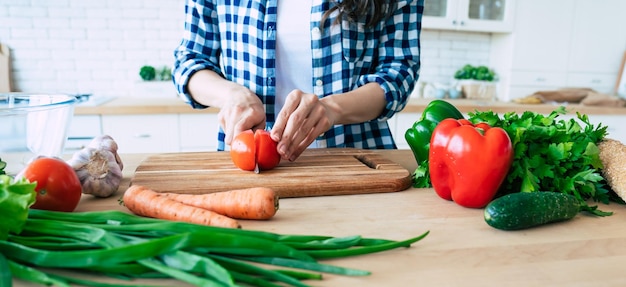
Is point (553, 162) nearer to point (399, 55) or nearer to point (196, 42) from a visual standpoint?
point (399, 55)

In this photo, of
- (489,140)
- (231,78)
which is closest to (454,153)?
(489,140)

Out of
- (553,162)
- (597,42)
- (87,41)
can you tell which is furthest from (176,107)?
(597,42)

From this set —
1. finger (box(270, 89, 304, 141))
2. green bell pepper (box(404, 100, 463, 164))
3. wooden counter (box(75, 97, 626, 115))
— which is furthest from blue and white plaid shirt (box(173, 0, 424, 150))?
wooden counter (box(75, 97, 626, 115))

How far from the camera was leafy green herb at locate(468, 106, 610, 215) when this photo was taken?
0.89 meters

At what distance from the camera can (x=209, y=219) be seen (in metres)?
0.72

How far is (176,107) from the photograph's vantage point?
251 cm

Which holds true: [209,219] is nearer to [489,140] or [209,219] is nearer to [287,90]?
[489,140]

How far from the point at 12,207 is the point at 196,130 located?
203cm

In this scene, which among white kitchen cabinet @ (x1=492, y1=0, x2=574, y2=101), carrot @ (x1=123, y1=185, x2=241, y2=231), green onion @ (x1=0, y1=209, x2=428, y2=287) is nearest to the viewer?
green onion @ (x1=0, y1=209, x2=428, y2=287)

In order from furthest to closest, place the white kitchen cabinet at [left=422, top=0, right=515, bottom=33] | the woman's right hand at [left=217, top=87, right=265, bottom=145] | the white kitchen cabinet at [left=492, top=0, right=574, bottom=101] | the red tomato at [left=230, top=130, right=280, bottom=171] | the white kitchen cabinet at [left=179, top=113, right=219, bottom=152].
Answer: the white kitchen cabinet at [left=492, top=0, right=574, bottom=101], the white kitchen cabinet at [left=422, top=0, right=515, bottom=33], the white kitchen cabinet at [left=179, top=113, right=219, bottom=152], the woman's right hand at [left=217, top=87, right=265, bottom=145], the red tomato at [left=230, top=130, right=280, bottom=171]

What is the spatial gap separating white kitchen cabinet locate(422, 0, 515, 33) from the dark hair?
1851mm

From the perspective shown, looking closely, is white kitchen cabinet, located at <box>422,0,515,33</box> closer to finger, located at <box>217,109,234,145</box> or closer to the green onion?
→ finger, located at <box>217,109,234,145</box>

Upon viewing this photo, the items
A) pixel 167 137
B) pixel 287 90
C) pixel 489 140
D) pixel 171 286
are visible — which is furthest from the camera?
pixel 167 137

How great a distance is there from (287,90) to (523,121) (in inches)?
29.9
